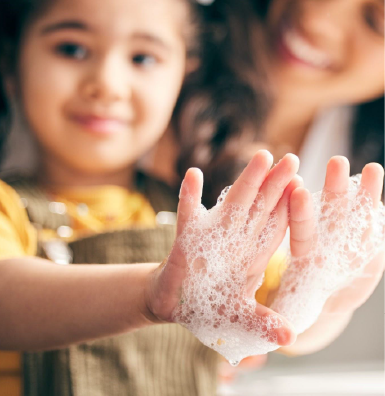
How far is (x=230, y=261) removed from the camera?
372 millimetres

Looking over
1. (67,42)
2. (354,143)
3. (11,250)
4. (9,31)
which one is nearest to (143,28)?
(67,42)

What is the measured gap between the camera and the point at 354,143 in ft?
2.64

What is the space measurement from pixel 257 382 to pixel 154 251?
16.6 inches

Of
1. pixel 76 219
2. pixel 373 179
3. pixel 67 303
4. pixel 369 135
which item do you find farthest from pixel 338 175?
pixel 369 135

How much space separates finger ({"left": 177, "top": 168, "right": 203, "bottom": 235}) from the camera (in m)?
0.34

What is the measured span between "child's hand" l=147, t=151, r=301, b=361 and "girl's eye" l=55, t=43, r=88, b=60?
1.00 ft

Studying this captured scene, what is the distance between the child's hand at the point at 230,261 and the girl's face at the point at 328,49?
1.36ft

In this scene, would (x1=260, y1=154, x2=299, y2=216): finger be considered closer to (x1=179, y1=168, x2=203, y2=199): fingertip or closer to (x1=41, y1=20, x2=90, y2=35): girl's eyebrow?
(x1=179, y1=168, x2=203, y2=199): fingertip

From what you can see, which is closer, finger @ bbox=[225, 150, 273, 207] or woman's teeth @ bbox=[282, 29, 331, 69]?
finger @ bbox=[225, 150, 273, 207]

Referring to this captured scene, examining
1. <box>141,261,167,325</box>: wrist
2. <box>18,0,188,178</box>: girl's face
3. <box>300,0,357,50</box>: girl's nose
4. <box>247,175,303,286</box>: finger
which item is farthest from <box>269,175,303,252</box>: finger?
<box>300,0,357,50</box>: girl's nose

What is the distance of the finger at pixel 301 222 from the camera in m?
0.36

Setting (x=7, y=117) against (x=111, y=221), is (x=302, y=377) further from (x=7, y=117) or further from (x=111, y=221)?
(x=7, y=117)

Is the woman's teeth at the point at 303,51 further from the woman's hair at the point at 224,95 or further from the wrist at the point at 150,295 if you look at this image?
the wrist at the point at 150,295

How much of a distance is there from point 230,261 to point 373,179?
144mm
